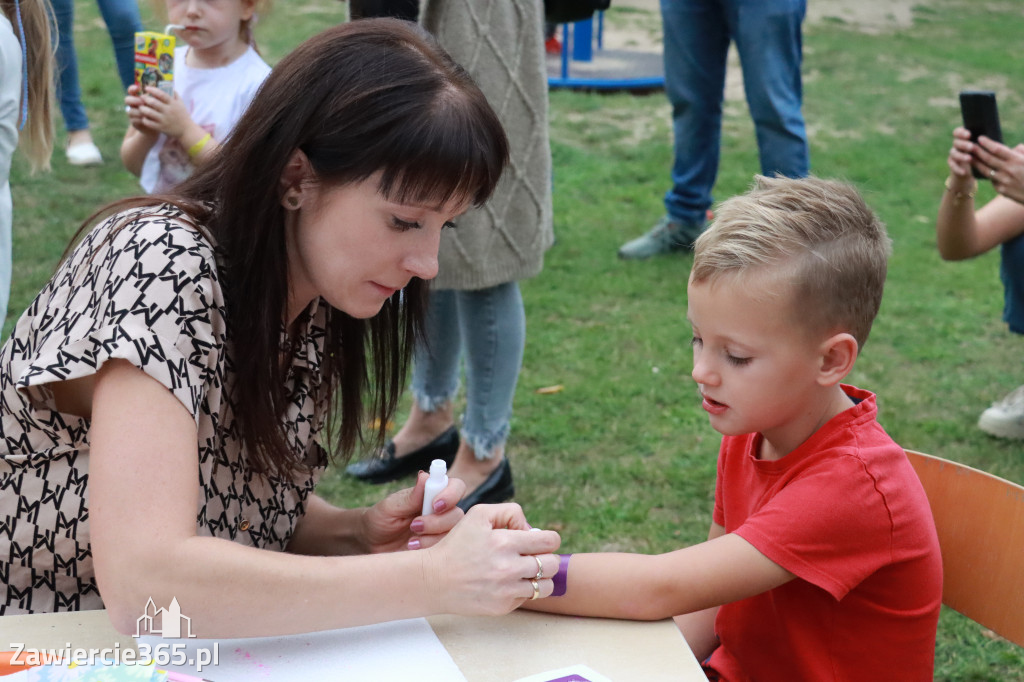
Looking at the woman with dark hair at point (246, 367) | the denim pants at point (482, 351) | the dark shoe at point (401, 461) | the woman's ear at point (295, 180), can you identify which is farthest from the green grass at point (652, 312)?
the woman's ear at point (295, 180)

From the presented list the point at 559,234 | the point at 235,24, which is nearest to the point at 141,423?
the point at 235,24

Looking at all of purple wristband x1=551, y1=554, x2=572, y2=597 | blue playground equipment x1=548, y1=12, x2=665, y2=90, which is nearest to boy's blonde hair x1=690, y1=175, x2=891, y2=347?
purple wristband x1=551, y1=554, x2=572, y2=597

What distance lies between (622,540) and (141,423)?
2011mm

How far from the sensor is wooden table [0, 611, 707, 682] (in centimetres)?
123

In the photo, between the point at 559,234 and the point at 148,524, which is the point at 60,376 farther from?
the point at 559,234

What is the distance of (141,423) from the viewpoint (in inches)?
48.4

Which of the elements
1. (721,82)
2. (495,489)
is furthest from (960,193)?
(721,82)

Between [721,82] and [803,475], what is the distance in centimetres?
372

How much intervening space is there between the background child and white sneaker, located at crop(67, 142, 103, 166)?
3.08 m

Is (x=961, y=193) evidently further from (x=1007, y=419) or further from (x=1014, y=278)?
(x=1007, y=419)

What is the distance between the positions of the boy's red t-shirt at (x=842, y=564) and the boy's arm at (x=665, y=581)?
30mm

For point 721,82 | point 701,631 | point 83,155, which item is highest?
point 721,82

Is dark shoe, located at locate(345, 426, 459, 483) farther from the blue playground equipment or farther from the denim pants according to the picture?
the blue playground equipment

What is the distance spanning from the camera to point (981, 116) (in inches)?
119
